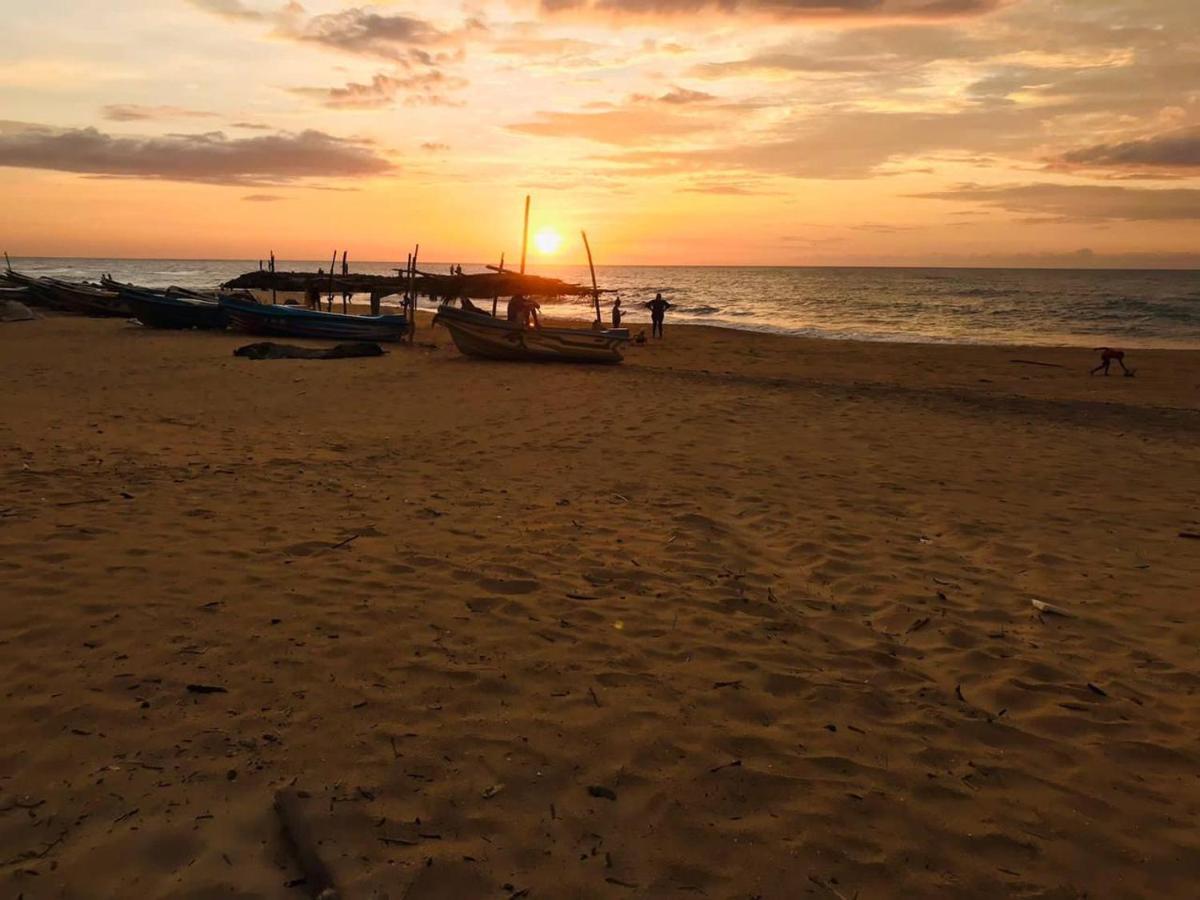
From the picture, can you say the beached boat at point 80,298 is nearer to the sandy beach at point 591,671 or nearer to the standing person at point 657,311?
the standing person at point 657,311

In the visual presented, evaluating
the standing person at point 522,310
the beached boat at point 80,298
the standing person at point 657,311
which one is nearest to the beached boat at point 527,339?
the standing person at point 522,310

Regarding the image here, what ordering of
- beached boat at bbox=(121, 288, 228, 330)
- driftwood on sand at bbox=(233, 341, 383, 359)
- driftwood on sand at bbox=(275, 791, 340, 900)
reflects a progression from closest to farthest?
driftwood on sand at bbox=(275, 791, 340, 900), driftwood on sand at bbox=(233, 341, 383, 359), beached boat at bbox=(121, 288, 228, 330)

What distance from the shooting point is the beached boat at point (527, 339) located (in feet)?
68.6

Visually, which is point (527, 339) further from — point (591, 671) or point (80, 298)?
point (80, 298)

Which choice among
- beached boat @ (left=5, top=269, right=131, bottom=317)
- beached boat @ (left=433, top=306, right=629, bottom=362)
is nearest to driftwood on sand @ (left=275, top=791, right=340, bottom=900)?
beached boat @ (left=433, top=306, right=629, bottom=362)

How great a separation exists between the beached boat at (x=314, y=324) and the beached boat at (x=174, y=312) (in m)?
1.92

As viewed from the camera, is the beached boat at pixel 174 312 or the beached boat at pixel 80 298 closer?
the beached boat at pixel 174 312

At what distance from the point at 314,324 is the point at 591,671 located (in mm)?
24747

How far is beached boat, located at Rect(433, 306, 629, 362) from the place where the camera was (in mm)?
20906

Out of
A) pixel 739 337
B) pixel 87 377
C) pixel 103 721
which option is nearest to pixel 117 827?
pixel 103 721

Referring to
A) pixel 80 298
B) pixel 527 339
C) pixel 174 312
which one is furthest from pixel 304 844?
pixel 80 298

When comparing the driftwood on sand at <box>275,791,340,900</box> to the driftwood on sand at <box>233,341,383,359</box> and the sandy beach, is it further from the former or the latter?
the driftwood on sand at <box>233,341,383,359</box>

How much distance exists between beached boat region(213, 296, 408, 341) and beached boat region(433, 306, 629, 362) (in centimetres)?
615

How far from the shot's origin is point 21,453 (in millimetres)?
8750
